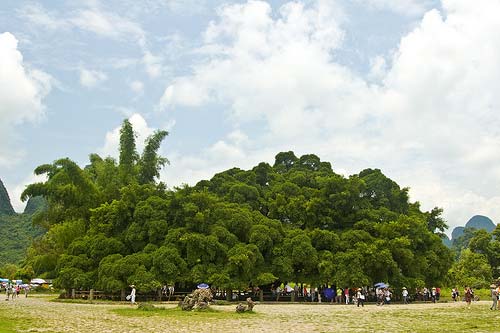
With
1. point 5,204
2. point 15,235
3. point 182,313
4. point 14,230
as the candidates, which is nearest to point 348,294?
point 182,313

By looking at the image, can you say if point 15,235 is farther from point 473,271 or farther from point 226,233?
point 473,271

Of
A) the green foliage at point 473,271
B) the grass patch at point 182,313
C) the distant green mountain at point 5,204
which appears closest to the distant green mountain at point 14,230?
the distant green mountain at point 5,204

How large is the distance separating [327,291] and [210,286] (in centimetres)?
945

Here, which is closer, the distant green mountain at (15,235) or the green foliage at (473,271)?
the green foliage at (473,271)

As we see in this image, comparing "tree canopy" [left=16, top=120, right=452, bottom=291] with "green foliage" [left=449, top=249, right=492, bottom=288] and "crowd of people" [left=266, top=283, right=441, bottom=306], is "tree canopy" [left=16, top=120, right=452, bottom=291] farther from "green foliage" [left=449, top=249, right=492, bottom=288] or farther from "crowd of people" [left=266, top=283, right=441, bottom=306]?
"green foliage" [left=449, top=249, right=492, bottom=288]

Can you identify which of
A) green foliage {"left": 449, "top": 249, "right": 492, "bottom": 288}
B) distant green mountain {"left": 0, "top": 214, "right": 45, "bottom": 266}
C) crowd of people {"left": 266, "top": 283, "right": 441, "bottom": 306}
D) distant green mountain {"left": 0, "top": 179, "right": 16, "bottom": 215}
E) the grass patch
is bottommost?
the grass patch

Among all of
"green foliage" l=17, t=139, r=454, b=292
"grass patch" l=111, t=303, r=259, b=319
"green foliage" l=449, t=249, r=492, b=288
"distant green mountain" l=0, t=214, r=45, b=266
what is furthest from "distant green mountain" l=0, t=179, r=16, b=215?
"grass patch" l=111, t=303, r=259, b=319

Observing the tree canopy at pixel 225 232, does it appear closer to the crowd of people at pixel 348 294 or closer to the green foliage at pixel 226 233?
the green foliage at pixel 226 233

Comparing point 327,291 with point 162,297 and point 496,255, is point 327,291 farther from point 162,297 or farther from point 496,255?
point 496,255

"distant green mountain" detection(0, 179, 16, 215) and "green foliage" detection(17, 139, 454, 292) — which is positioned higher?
"distant green mountain" detection(0, 179, 16, 215)

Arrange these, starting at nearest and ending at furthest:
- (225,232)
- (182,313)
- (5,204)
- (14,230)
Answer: (182,313), (225,232), (14,230), (5,204)

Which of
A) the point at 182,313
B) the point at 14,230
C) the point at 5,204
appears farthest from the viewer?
the point at 5,204

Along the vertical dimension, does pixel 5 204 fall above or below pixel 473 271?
above

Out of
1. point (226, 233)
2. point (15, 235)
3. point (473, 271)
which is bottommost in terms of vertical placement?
point (473, 271)
